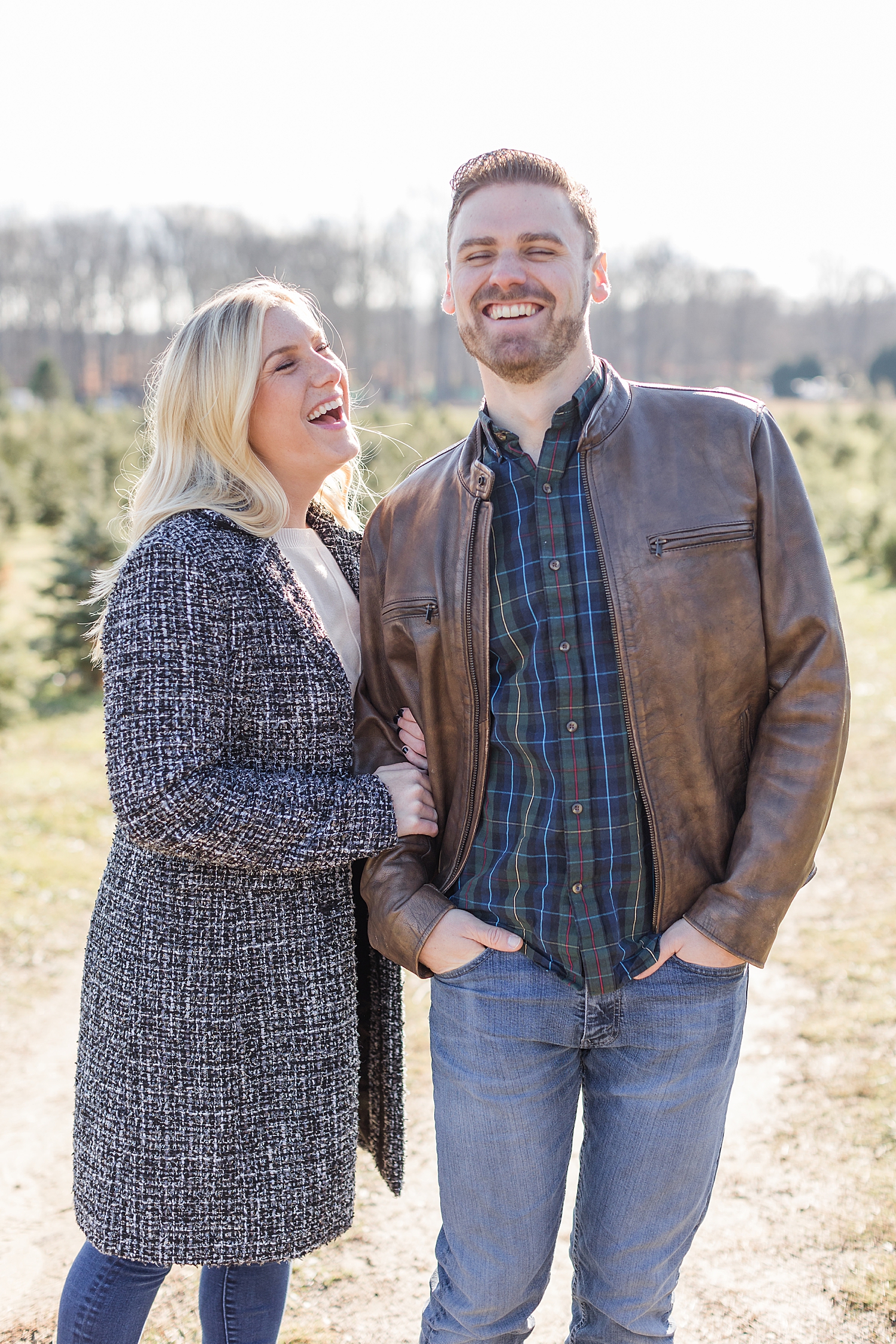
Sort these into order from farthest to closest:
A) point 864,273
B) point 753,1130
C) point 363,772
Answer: point 864,273, point 753,1130, point 363,772

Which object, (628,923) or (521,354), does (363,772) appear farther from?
(521,354)

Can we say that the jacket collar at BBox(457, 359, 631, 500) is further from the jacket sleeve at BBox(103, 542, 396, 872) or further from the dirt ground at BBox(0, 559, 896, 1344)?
the dirt ground at BBox(0, 559, 896, 1344)

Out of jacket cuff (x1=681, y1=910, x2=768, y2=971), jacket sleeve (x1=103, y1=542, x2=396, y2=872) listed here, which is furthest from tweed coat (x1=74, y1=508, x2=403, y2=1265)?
jacket cuff (x1=681, y1=910, x2=768, y2=971)

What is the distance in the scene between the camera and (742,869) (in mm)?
1959

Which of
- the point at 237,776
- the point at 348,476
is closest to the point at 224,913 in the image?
the point at 237,776

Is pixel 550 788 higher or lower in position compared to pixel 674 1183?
higher

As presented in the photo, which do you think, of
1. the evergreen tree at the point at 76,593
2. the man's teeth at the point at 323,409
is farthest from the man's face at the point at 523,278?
the evergreen tree at the point at 76,593

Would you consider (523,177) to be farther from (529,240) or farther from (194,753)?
(194,753)

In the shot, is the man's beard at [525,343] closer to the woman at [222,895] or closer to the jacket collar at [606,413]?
the jacket collar at [606,413]

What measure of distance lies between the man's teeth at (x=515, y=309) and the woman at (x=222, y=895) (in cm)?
52

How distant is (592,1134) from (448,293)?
1736 millimetres

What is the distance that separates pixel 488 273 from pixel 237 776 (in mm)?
1103

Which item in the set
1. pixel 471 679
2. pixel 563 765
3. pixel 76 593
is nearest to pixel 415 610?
pixel 471 679

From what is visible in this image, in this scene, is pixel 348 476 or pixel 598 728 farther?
pixel 348 476
